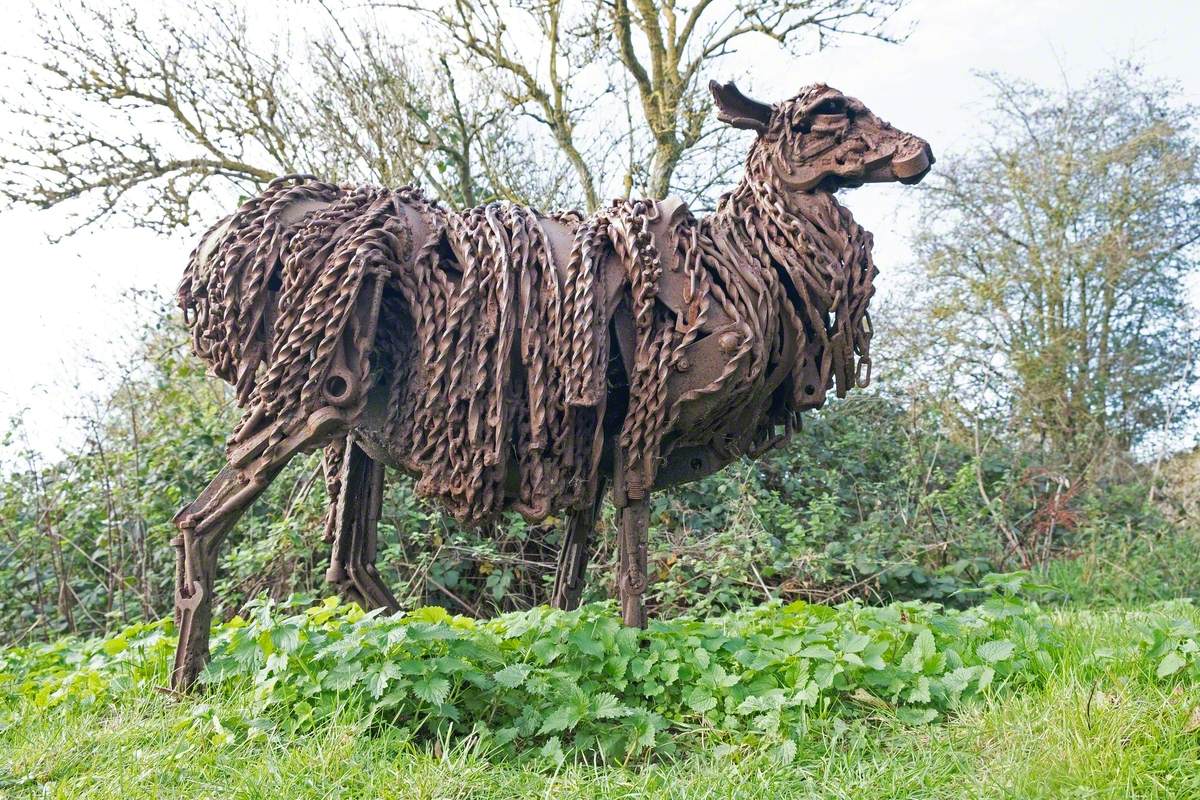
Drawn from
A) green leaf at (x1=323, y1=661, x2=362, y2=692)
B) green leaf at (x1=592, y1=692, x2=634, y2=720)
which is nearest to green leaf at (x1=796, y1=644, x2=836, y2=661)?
green leaf at (x1=592, y1=692, x2=634, y2=720)

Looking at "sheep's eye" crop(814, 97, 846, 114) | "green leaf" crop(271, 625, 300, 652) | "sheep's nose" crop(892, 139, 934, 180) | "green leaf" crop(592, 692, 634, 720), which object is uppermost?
"sheep's eye" crop(814, 97, 846, 114)

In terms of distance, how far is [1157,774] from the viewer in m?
2.45

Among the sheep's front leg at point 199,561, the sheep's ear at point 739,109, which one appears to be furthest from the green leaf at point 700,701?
the sheep's ear at point 739,109

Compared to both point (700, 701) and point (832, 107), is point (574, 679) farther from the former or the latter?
point (832, 107)

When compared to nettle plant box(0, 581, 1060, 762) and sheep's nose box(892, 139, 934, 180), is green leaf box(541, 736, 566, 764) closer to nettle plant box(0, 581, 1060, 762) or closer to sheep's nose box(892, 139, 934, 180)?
nettle plant box(0, 581, 1060, 762)

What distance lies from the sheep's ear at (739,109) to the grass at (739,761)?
6.99ft

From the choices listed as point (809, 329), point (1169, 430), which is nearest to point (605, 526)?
point (809, 329)

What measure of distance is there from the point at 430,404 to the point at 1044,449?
23.9 ft

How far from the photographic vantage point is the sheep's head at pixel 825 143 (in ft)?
10.5

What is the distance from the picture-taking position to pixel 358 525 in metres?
3.71

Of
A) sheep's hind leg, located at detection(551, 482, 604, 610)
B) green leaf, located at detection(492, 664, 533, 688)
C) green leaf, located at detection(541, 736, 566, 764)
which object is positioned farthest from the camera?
sheep's hind leg, located at detection(551, 482, 604, 610)

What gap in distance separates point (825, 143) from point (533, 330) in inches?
49.8

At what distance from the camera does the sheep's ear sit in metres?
3.31

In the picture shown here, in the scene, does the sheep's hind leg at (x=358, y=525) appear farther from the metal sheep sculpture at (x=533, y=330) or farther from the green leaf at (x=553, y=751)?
the green leaf at (x=553, y=751)
